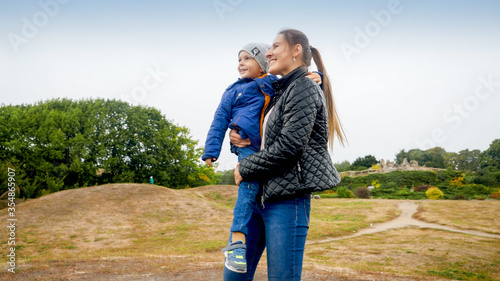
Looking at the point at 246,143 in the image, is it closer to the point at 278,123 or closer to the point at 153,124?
the point at 278,123

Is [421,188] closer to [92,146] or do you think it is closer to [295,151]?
[92,146]

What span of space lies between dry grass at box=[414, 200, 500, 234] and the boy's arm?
672 inches

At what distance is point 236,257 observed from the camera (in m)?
2.16

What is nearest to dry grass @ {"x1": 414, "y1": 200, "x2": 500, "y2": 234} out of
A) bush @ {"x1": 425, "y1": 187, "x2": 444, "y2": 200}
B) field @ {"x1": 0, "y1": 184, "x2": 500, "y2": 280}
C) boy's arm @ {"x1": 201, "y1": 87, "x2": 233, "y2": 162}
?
field @ {"x1": 0, "y1": 184, "x2": 500, "y2": 280}

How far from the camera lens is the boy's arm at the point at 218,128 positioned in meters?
2.55

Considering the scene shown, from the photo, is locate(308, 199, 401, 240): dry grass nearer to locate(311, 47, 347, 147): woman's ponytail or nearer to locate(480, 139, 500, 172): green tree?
locate(311, 47, 347, 147): woman's ponytail

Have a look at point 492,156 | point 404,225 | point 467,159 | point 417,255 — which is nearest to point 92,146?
point 404,225

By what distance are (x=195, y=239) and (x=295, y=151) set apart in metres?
13.1

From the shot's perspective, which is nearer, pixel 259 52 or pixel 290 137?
pixel 290 137

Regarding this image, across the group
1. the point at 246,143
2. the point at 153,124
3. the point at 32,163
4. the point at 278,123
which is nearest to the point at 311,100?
the point at 278,123

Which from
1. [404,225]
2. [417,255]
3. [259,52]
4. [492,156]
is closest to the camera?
[259,52]

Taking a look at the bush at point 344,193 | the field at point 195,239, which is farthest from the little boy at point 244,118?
the bush at point 344,193

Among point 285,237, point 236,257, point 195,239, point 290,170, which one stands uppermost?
point 290,170

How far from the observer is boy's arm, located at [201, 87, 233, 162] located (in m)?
2.55
